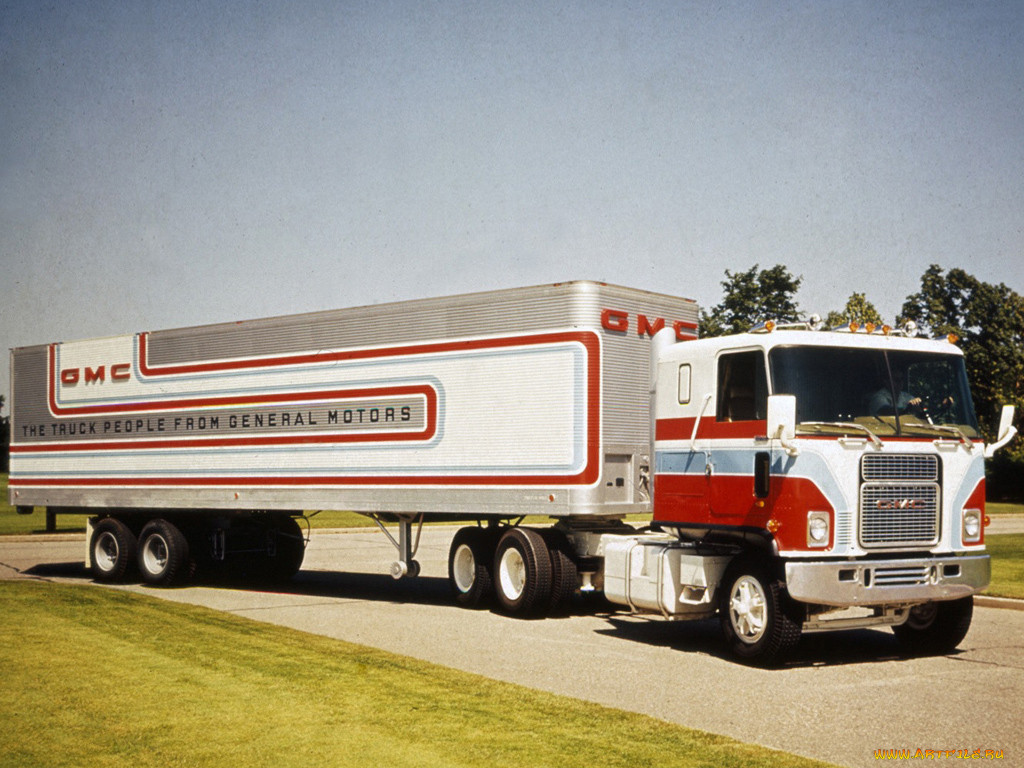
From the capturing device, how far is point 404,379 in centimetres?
1612

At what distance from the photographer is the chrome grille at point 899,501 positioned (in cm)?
1112

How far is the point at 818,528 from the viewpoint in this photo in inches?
431

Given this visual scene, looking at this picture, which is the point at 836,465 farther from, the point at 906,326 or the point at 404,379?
the point at 404,379

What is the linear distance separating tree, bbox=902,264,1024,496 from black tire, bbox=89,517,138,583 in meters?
41.5

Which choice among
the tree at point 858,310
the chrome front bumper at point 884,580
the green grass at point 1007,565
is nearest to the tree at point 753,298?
the tree at point 858,310

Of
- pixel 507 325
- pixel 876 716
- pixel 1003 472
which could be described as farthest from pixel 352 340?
pixel 1003 472

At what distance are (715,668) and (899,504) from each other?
234 centimetres

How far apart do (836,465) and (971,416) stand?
204 centimetres

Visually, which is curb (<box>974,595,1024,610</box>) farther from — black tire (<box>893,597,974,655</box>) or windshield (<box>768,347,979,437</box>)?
windshield (<box>768,347,979,437</box>)

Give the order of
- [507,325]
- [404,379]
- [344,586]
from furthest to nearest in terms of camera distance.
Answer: [344,586]
[404,379]
[507,325]

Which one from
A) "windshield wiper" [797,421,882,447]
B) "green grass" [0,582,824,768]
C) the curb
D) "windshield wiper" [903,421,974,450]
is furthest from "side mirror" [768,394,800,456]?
the curb

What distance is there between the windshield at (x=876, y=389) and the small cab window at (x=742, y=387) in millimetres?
207

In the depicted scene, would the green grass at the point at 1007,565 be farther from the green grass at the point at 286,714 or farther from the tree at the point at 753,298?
the tree at the point at 753,298

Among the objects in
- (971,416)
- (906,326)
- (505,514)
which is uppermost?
(906,326)
